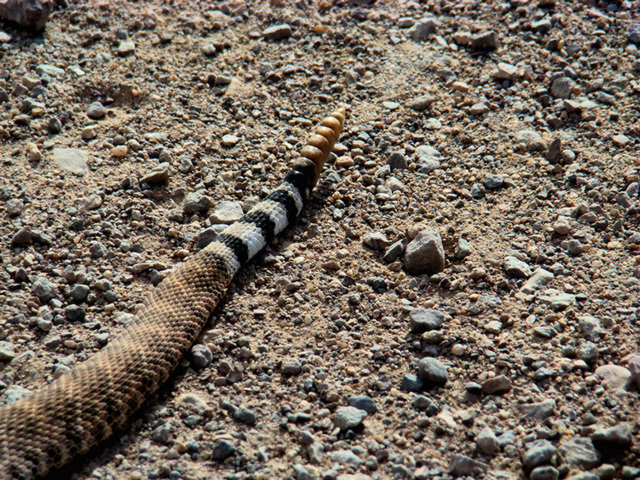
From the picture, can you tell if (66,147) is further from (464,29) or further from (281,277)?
(464,29)

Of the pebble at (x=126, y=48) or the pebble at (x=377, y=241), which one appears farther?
the pebble at (x=126, y=48)

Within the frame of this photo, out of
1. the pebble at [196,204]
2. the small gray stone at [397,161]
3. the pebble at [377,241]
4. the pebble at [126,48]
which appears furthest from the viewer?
the pebble at [126,48]

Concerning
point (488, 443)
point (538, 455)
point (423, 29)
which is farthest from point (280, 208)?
point (423, 29)

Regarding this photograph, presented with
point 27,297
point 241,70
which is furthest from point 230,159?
point 27,297

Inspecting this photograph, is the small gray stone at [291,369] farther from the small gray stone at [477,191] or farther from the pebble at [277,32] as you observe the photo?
the pebble at [277,32]

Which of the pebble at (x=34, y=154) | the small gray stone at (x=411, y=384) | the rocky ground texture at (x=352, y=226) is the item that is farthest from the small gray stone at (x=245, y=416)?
the pebble at (x=34, y=154)

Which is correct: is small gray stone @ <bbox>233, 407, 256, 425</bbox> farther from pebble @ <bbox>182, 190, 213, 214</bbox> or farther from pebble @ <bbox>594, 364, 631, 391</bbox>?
pebble @ <bbox>594, 364, 631, 391</bbox>
